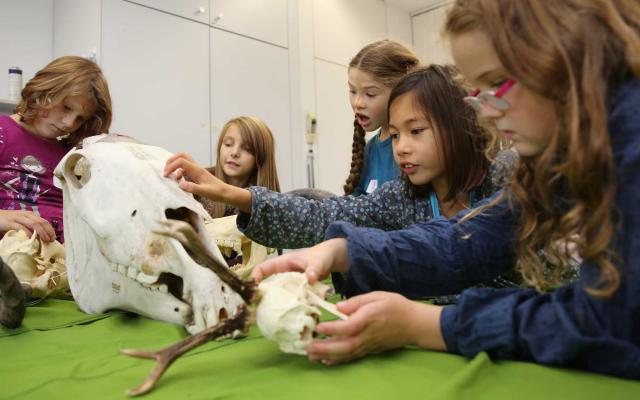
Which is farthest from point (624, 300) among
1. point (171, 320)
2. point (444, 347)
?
point (171, 320)

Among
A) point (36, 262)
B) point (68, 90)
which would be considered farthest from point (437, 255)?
point (68, 90)

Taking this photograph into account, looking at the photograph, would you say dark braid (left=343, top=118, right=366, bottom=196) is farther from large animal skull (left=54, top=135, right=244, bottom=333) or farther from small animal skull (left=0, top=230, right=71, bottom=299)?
small animal skull (left=0, top=230, right=71, bottom=299)

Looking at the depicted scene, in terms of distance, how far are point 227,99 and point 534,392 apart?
297 centimetres

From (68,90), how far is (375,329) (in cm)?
156

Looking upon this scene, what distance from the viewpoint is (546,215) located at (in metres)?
0.76

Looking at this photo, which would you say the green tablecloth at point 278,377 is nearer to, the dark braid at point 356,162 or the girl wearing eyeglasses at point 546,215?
the girl wearing eyeglasses at point 546,215

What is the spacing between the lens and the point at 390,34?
459cm

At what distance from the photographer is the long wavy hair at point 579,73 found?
20.7 inches

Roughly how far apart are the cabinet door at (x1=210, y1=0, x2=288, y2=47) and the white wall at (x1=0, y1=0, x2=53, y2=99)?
38.7 inches

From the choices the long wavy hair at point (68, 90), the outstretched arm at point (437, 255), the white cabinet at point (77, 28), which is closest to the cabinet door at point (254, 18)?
the white cabinet at point (77, 28)

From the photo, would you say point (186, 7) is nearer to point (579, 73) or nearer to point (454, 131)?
point (454, 131)

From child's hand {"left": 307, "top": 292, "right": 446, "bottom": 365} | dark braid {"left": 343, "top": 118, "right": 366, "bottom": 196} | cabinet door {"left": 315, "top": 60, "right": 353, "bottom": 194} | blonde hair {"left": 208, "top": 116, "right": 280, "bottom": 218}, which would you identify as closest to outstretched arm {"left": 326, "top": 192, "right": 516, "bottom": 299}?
child's hand {"left": 307, "top": 292, "right": 446, "bottom": 365}

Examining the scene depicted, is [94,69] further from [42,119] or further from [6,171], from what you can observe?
[6,171]

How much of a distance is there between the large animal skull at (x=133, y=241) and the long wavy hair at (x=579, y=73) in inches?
20.5
